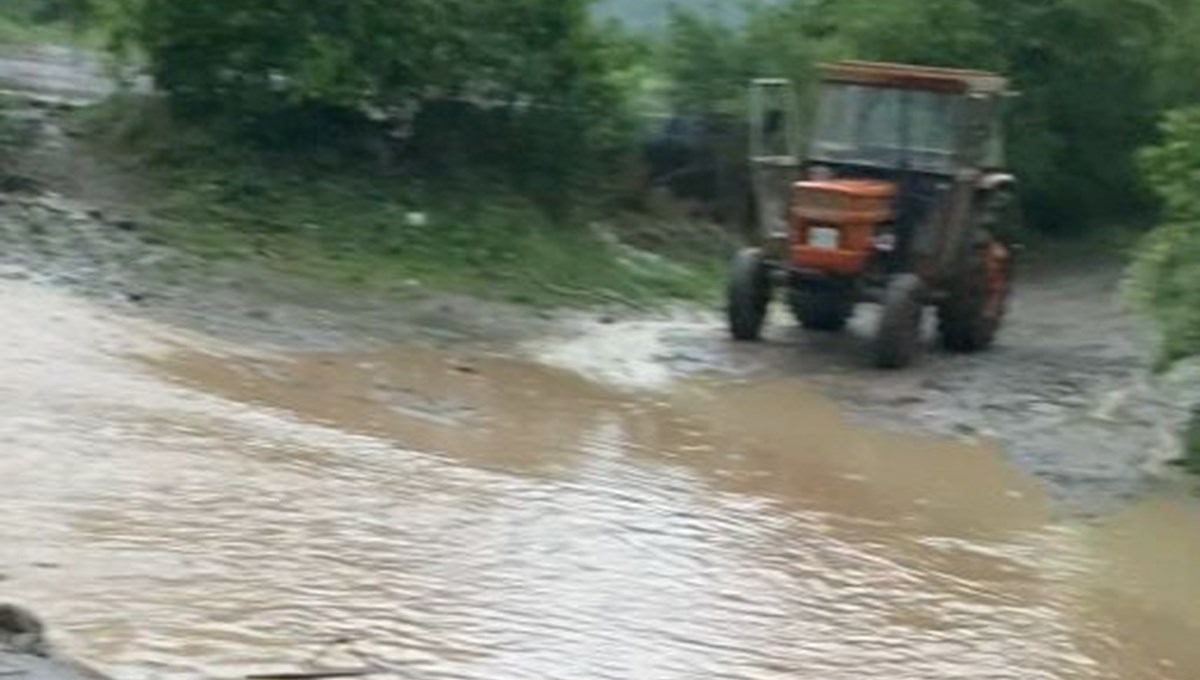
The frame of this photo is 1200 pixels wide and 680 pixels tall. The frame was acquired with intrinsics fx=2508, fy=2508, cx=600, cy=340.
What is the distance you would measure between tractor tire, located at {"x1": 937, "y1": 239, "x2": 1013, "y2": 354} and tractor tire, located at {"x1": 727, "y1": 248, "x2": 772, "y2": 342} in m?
1.49

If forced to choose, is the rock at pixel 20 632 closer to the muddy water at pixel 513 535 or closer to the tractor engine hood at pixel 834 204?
the muddy water at pixel 513 535

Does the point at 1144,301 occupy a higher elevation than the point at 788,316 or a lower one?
higher

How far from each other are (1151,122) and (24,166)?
12.5 meters

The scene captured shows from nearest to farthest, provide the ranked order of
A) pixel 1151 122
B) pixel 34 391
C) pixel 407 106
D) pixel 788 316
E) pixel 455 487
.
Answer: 1. pixel 455 487
2. pixel 34 391
3. pixel 788 316
4. pixel 407 106
5. pixel 1151 122

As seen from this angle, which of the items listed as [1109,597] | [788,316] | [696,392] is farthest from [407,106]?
[1109,597]

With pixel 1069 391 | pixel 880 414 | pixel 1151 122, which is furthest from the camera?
pixel 1151 122

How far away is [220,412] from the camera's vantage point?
14141 millimetres

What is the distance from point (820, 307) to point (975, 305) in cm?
137

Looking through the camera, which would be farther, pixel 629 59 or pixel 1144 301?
pixel 629 59

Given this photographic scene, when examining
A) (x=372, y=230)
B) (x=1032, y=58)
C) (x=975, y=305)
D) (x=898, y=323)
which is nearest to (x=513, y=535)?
(x=898, y=323)

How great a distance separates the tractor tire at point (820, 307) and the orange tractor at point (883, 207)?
21 mm

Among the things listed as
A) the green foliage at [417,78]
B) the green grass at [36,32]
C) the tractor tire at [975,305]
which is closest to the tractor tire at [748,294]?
the tractor tire at [975,305]

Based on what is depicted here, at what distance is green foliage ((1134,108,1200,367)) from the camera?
14969 mm

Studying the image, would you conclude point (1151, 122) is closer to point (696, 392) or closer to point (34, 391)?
point (696, 392)
